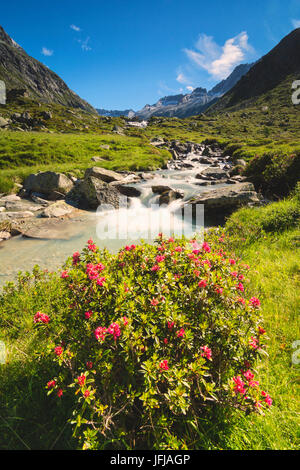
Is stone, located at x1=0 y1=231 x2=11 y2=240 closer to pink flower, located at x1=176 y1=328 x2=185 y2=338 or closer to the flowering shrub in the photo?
the flowering shrub

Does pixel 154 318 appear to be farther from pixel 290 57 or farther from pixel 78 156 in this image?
pixel 290 57

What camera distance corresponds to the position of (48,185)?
1656 cm

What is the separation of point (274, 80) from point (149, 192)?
221 metres

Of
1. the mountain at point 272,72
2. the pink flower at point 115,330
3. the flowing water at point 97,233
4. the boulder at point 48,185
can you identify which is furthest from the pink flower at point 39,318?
the mountain at point 272,72

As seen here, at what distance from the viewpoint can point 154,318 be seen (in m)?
2.51

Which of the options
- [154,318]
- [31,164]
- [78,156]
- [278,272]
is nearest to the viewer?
[154,318]

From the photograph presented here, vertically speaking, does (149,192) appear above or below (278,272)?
above

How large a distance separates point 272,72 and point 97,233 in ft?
787

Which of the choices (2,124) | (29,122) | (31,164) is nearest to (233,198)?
(31,164)

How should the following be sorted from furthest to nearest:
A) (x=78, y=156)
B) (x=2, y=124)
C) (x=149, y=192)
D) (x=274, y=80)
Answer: (x=274, y=80)
(x=2, y=124)
(x=78, y=156)
(x=149, y=192)

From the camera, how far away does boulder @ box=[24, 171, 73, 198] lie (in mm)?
16500

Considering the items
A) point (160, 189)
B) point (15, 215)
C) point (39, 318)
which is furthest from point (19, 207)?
point (39, 318)
